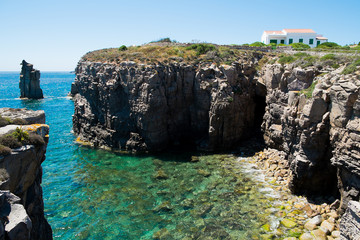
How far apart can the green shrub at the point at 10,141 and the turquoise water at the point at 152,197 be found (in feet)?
38.2

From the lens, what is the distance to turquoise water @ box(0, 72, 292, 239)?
21.2 meters

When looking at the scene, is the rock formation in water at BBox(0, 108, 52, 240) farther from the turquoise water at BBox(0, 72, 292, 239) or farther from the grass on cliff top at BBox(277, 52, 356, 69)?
the grass on cliff top at BBox(277, 52, 356, 69)

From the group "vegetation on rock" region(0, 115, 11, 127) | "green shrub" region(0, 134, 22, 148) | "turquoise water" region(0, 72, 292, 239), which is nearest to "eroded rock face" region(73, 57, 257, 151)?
"turquoise water" region(0, 72, 292, 239)

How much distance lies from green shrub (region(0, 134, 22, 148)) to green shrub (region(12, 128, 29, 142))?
28 centimetres

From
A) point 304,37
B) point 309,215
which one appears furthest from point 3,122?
point 304,37

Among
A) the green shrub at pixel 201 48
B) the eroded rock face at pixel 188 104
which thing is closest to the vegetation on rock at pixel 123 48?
the eroded rock face at pixel 188 104

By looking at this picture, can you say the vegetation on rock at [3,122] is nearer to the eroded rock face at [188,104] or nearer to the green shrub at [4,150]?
the green shrub at [4,150]

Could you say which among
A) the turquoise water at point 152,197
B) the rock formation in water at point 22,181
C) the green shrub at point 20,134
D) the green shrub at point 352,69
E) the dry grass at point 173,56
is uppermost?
the dry grass at point 173,56

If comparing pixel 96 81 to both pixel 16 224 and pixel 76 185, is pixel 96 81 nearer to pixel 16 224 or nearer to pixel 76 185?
pixel 76 185

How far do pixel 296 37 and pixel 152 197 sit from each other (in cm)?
6115

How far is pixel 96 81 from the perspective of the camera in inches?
1697

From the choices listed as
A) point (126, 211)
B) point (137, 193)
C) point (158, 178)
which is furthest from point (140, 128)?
point (126, 211)

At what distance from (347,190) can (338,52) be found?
739 inches

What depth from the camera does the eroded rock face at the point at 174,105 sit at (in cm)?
3688
